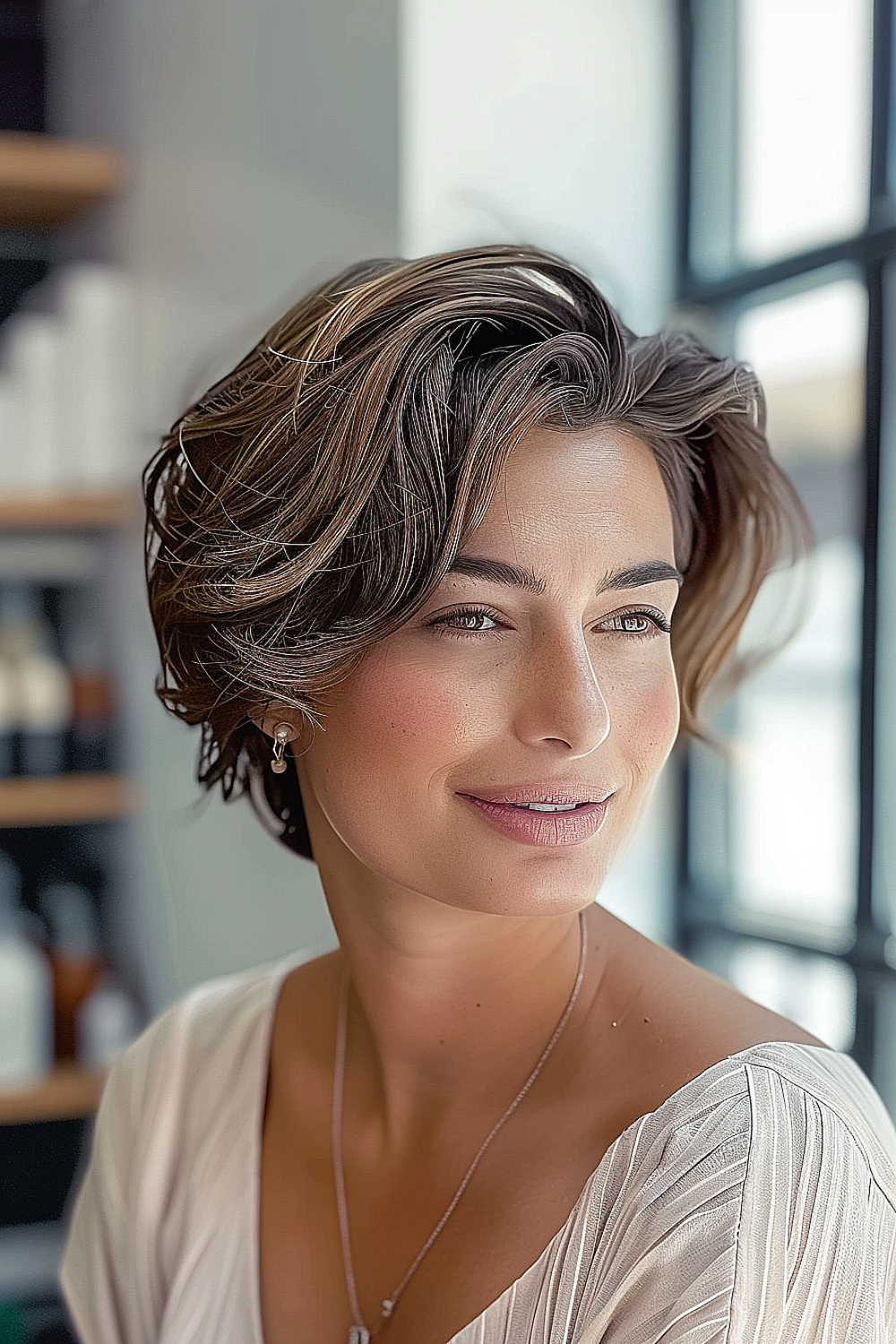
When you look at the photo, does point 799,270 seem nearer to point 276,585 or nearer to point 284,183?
point 284,183

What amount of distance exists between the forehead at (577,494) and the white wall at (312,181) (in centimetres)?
41

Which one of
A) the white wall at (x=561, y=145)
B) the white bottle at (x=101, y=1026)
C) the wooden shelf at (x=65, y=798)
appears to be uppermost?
the white wall at (x=561, y=145)

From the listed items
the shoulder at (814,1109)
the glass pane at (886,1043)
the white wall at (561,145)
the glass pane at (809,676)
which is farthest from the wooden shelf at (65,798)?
the shoulder at (814,1109)

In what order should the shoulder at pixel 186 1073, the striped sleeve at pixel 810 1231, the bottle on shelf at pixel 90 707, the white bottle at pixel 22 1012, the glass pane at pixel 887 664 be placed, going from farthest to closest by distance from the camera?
the bottle on shelf at pixel 90 707
the white bottle at pixel 22 1012
the glass pane at pixel 887 664
the shoulder at pixel 186 1073
the striped sleeve at pixel 810 1231

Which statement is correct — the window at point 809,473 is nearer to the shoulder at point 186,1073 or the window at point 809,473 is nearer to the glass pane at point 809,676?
the glass pane at point 809,676

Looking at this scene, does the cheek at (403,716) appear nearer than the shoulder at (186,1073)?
Yes

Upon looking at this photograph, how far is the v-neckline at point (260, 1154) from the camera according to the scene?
2.33 ft

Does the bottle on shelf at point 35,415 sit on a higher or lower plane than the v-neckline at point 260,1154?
higher

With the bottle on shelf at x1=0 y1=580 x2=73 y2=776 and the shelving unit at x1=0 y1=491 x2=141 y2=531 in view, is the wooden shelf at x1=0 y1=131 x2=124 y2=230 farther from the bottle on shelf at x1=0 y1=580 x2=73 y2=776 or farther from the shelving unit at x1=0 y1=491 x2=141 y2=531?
the bottle on shelf at x1=0 y1=580 x2=73 y2=776

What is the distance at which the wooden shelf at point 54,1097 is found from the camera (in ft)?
6.44

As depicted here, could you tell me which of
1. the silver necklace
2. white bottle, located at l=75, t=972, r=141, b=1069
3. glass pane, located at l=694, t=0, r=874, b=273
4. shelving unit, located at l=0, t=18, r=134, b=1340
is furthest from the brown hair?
Answer: white bottle, located at l=75, t=972, r=141, b=1069

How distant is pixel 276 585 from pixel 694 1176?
1.15ft

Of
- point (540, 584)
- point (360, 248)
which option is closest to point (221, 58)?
point (360, 248)

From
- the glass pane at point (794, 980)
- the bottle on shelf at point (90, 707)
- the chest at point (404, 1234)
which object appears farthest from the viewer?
the bottle on shelf at point (90, 707)
